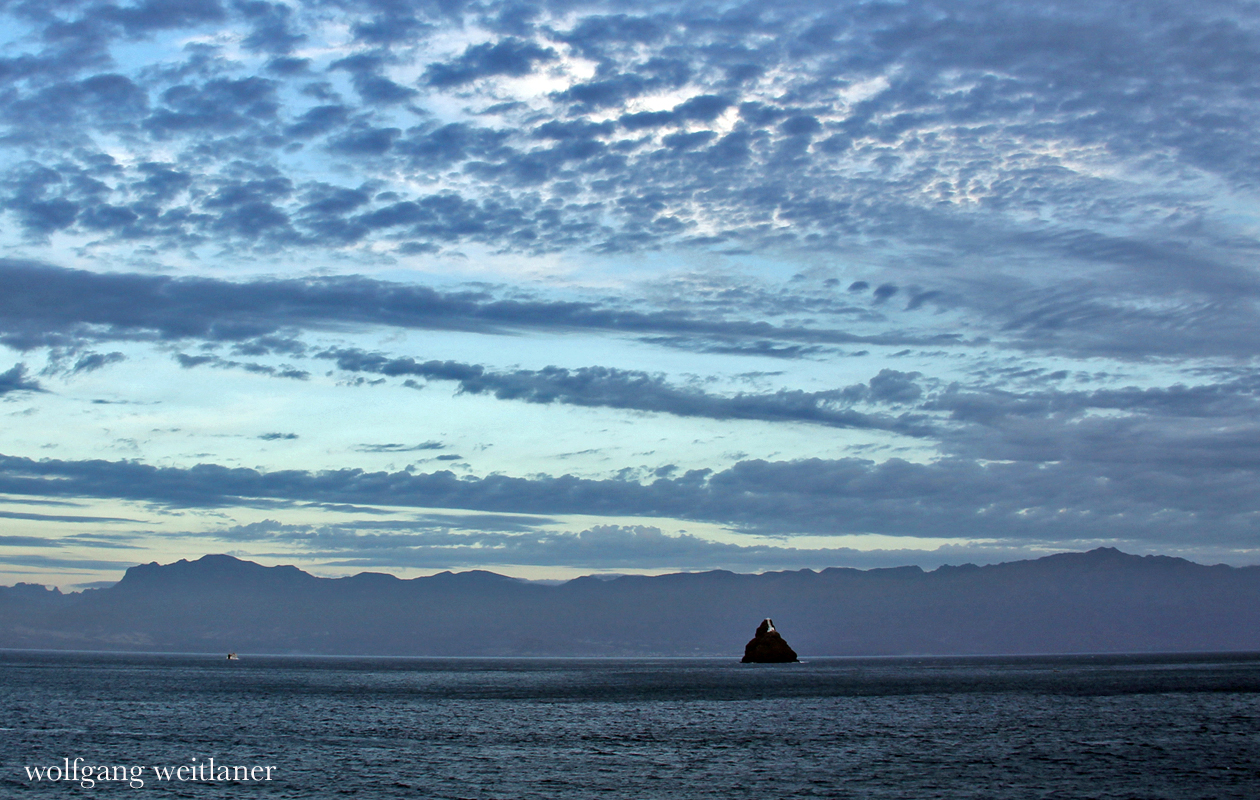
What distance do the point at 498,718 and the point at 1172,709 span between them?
7038 cm

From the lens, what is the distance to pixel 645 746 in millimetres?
74938

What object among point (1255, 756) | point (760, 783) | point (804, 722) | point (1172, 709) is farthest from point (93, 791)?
point (1172, 709)

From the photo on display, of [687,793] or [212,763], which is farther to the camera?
[212,763]

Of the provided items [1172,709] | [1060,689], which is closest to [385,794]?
[1172,709]

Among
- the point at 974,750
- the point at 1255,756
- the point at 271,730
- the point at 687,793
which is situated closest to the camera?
the point at 687,793

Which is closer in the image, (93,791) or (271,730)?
(93,791)

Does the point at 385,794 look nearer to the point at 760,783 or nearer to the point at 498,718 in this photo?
the point at 760,783

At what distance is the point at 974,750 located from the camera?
70062 millimetres

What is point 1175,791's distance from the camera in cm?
5238

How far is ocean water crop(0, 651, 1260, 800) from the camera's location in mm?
55094

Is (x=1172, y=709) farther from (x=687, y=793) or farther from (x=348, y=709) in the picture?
(x=348, y=709)

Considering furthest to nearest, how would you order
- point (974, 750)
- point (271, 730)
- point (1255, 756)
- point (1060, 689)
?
point (1060, 689), point (271, 730), point (974, 750), point (1255, 756)

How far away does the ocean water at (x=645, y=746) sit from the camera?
2169 inches

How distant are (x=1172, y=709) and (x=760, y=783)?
71.1m
